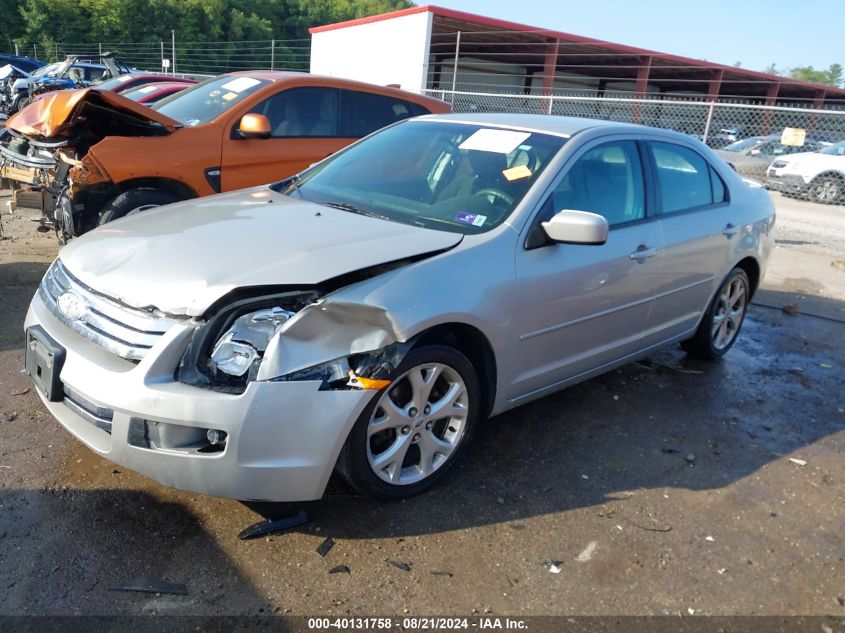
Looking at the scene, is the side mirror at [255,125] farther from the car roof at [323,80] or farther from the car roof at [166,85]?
the car roof at [166,85]

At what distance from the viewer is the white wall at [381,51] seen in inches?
808

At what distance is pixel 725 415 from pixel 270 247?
10.0ft

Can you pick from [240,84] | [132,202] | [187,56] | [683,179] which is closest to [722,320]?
[683,179]

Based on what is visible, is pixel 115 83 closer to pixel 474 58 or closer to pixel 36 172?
pixel 36 172

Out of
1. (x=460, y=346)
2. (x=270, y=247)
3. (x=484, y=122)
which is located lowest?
(x=460, y=346)

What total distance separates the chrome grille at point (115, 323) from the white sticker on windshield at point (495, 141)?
6.46 feet

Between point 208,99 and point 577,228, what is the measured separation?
15.3ft

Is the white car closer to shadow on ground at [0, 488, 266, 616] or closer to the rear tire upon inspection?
the rear tire

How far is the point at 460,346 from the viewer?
313 centimetres

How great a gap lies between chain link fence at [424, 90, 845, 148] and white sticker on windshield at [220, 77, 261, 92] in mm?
5895

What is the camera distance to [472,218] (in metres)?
3.30

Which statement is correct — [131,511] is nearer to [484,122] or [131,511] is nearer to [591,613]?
[591,613]

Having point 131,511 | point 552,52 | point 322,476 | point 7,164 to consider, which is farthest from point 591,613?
point 552,52

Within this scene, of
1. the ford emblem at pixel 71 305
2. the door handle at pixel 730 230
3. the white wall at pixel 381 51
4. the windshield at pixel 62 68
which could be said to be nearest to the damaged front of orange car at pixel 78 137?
the ford emblem at pixel 71 305
